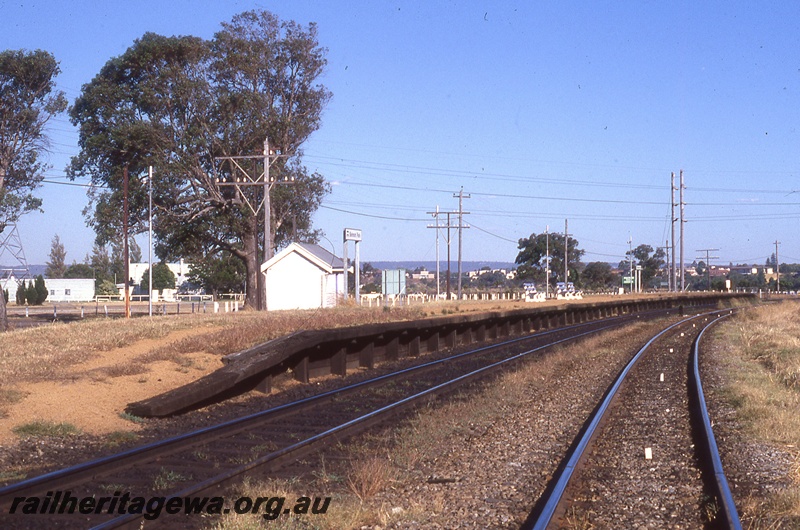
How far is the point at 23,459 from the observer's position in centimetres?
915

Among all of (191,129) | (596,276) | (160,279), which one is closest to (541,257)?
(596,276)

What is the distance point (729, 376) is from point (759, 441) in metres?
7.70

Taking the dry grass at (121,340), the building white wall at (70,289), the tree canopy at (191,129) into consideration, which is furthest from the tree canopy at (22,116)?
the building white wall at (70,289)

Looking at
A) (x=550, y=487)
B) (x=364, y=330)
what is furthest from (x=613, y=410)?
(x=364, y=330)

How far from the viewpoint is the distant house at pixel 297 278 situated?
43219mm

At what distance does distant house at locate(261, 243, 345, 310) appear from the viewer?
43.2 metres

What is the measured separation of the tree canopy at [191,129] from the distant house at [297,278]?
7.33ft

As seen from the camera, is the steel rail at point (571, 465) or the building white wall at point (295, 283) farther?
the building white wall at point (295, 283)

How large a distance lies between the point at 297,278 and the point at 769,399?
105 ft

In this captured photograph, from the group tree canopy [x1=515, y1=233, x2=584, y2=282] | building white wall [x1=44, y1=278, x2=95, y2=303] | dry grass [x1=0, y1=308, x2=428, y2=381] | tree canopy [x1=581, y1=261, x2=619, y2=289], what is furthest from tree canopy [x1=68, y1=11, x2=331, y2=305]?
tree canopy [x1=581, y1=261, x2=619, y2=289]

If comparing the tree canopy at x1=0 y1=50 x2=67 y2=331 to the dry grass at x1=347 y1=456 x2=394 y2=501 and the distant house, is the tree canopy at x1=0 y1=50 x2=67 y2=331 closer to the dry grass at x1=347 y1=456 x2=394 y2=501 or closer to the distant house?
the distant house

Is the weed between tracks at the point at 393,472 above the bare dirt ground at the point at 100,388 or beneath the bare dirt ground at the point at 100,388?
beneath

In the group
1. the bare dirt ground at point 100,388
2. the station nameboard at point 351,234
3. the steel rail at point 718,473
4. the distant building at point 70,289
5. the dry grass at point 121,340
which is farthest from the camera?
the distant building at point 70,289

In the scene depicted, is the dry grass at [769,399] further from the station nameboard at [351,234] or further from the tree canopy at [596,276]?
the tree canopy at [596,276]
